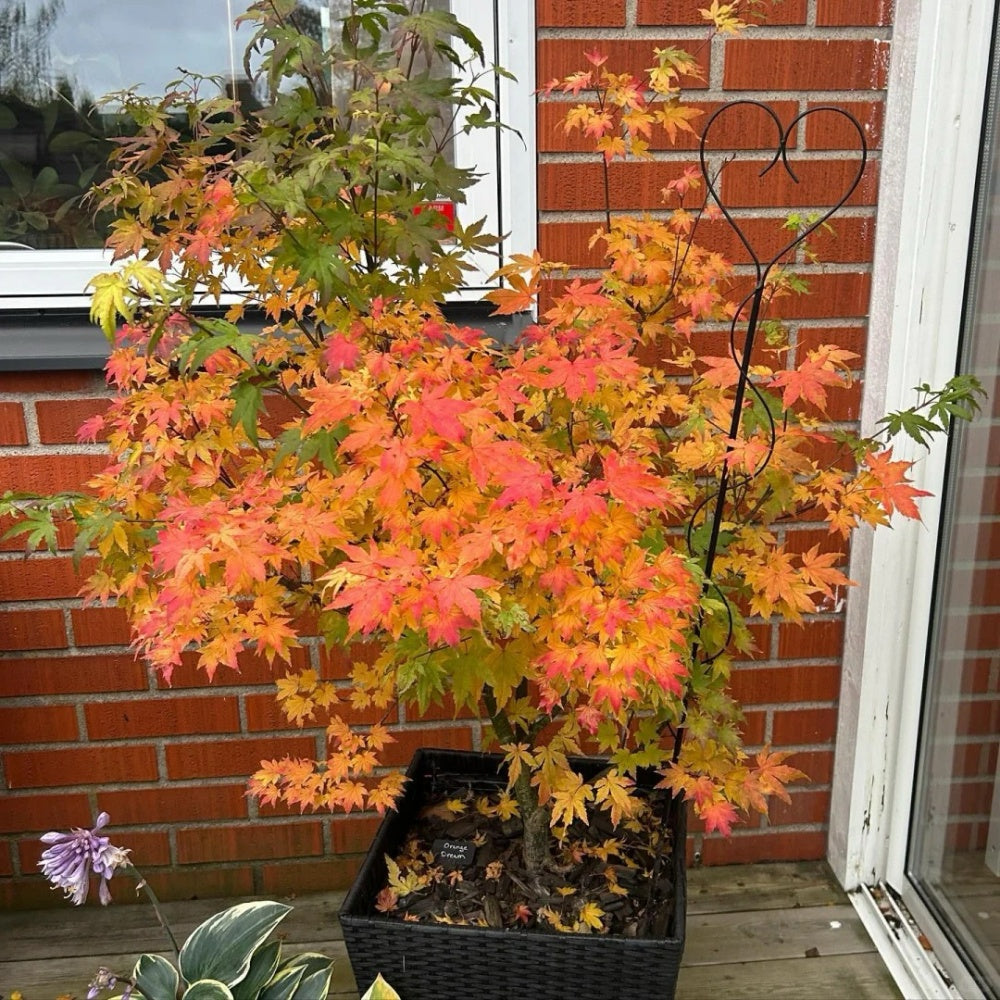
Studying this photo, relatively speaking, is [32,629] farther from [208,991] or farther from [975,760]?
[975,760]

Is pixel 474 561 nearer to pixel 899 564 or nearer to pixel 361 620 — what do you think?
pixel 361 620

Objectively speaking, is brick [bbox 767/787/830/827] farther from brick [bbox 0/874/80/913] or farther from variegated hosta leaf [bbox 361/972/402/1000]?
brick [bbox 0/874/80/913]

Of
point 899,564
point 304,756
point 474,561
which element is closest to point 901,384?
point 899,564

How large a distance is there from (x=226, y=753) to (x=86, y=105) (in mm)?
1364

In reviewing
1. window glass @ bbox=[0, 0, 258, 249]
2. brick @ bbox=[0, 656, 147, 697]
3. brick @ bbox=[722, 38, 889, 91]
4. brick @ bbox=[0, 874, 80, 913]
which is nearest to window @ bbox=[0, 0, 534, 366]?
window glass @ bbox=[0, 0, 258, 249]

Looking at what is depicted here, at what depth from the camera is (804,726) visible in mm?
2303

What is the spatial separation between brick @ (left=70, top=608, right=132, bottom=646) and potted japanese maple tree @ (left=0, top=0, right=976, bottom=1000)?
499 millimetres

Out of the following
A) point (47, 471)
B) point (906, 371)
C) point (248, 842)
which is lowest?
point (248, 842)

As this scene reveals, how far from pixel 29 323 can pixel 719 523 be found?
1375mm

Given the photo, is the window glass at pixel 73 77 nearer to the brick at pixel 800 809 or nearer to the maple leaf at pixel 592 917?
the maple leaf at pixel 592 917

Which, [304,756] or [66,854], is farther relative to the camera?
[304,756]

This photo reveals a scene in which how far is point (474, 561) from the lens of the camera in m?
1.28

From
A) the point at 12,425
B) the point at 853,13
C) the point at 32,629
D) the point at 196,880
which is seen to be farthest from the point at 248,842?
the point at 853,13

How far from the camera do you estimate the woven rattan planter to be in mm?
1594
